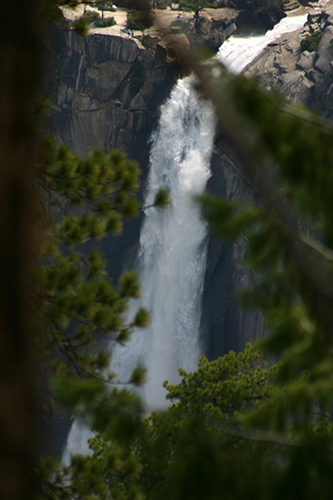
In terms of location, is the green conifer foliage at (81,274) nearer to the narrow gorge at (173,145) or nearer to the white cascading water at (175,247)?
the narrow gorge at (173,145)

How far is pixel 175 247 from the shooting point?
19.8 m

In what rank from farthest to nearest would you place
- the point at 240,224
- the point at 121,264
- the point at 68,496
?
1. the point at 121,264
2. the point at 68,496
3. the point at 240,224

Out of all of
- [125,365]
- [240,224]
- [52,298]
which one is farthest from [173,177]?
[240,224]

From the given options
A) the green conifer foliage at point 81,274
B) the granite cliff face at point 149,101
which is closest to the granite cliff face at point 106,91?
the granite cliff face at point 149,101

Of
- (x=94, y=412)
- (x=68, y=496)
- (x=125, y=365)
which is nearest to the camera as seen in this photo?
(x=94, y=412)

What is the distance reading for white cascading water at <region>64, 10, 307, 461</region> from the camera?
19109mm

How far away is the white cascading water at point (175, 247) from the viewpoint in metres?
19.1

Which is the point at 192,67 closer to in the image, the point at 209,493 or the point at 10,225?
the point at 10,225

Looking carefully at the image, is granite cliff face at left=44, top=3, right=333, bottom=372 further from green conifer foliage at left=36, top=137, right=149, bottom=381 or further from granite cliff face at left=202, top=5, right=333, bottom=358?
green conifer foliage at left=36, top=137, right=149, bottom=381

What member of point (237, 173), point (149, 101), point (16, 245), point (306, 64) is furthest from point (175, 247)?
point (16, 245)

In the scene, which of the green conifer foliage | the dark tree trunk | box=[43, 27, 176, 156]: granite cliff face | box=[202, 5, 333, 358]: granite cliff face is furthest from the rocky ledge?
the dark tree trunk

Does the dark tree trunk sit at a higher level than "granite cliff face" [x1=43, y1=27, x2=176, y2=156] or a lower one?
lower

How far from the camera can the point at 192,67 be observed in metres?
1.29

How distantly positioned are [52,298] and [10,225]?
187cm
